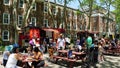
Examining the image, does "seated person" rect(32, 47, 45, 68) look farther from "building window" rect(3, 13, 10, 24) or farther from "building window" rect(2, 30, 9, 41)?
"building window" rect(3, 13, 10, 24)

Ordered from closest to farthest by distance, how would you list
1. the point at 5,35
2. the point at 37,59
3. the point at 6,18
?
1. the point at 37,59
2. the point at 5,35
3. the point at 6,18

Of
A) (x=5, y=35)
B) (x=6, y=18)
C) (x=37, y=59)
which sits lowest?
(x=37, y=59)

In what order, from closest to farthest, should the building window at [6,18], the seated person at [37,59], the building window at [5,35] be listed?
the seated person at [37,59]
the building window at [5,35]
the building window at [6,18]

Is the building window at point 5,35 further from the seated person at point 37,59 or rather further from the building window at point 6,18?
the seated person at point 37,59

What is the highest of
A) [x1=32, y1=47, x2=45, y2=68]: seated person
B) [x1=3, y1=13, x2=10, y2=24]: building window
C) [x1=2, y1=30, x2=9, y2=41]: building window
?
[x1=3, y1=13, x2=10, y2=24]: building window

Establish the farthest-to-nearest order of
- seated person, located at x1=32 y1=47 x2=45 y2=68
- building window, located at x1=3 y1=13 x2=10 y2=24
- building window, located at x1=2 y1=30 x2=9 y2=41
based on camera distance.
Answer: building window, located at x1=3 y1=13 x2=10 y2=24
building window, located at x1=2 y1=30 x2=9 y2=41
seated person, located at x1=32 y1=47 x2=45 y2=68

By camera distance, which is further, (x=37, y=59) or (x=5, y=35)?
(x=5, y=35)

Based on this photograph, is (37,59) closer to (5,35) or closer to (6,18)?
(5,35)

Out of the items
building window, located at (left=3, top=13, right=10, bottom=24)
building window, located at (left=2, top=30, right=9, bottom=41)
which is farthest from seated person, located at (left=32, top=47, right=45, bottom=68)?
building window, located at (left=3, top=13, right=10, bottom=24)

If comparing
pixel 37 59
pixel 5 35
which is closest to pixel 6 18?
pixel 5 35

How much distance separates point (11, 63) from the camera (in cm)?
877

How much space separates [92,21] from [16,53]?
58788 millimetres

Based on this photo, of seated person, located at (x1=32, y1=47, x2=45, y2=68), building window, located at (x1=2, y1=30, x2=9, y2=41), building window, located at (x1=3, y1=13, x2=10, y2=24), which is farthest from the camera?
building window, located at (x1=3, y1=13, x2=10, y2=24)

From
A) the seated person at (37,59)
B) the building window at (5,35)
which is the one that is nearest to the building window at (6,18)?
the building window at (5,35)
